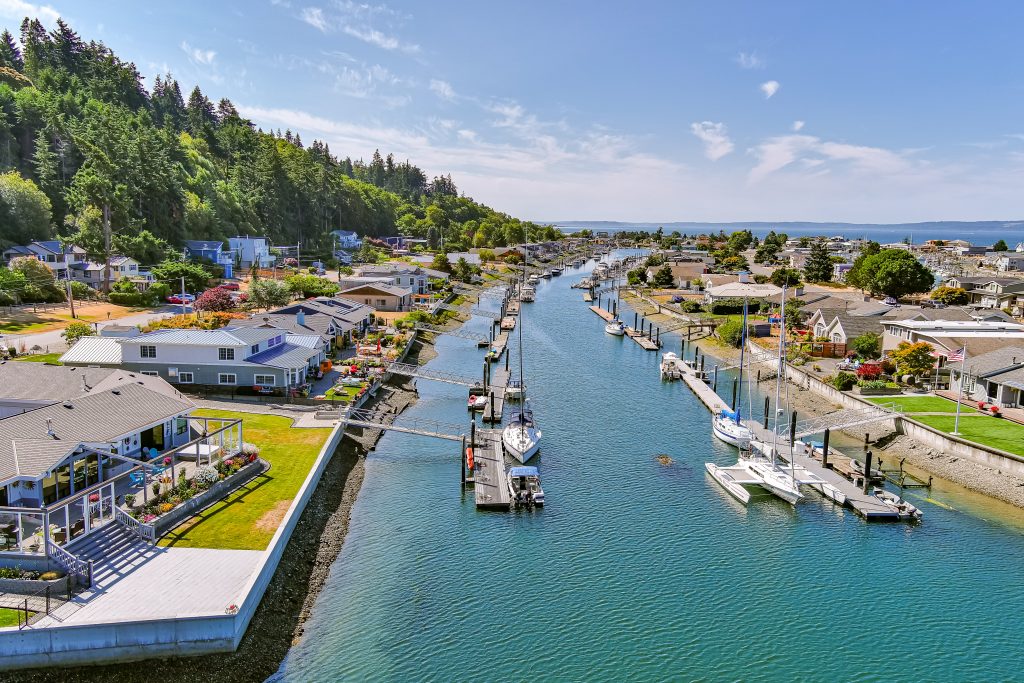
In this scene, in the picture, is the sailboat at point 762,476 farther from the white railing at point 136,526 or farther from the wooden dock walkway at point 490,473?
the white railing at point 136,526

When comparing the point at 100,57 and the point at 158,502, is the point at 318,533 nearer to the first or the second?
the point at 158,502

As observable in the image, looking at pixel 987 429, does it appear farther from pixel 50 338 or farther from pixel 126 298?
pixel 126 298

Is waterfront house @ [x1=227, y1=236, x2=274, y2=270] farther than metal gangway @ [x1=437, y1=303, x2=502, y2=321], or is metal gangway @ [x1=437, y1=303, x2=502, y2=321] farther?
waterfront house @ [x1=227, y1=236, x2=274, y2=270]

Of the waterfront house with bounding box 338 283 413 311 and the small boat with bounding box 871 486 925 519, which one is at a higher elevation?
the waterfront house with bounding box 338 283 413 311

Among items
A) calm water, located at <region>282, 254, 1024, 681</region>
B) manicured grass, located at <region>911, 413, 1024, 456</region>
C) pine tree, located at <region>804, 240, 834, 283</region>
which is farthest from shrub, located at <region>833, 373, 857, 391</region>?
pine tree, located at <region>804, 240, 834, 283</region>

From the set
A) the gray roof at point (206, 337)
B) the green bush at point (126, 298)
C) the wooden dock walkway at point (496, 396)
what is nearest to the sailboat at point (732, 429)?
the wooden dock walkway at point (496, 396)

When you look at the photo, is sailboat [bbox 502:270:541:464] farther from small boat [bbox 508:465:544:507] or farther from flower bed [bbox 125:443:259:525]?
flower bed [bbox 125:443:259:525]

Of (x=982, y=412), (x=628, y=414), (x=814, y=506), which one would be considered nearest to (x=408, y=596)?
(x=814, y=506)
